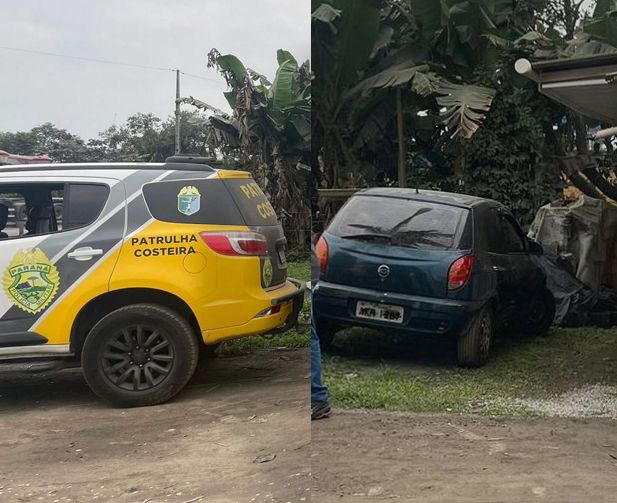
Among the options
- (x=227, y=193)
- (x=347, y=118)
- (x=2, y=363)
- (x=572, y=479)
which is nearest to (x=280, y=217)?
(x=227, y=193)

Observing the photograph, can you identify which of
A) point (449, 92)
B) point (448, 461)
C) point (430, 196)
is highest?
point (449, 92)

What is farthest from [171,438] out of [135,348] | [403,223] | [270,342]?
[403,223]

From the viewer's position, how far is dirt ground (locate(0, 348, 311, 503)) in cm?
192

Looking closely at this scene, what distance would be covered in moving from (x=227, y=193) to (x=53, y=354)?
0.65 metres

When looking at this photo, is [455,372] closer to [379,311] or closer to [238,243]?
[379,311]

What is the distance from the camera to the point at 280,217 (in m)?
1.84

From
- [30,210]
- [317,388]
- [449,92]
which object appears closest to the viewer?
[30,210]

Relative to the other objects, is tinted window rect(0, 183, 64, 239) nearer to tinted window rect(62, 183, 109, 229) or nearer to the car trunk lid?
tinted window rect(62, 183, 109, 229)

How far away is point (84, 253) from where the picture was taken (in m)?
1.78

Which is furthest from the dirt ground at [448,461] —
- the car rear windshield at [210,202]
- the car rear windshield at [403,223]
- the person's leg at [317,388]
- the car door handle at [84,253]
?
the car door handle at [84,253]

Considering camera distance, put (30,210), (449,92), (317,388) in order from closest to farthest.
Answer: (30,210) → (449,92) → (317,388)

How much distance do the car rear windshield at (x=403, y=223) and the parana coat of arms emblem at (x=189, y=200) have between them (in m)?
0.37

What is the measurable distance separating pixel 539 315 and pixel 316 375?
69 cm

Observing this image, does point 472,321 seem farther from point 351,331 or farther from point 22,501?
point 22,501
